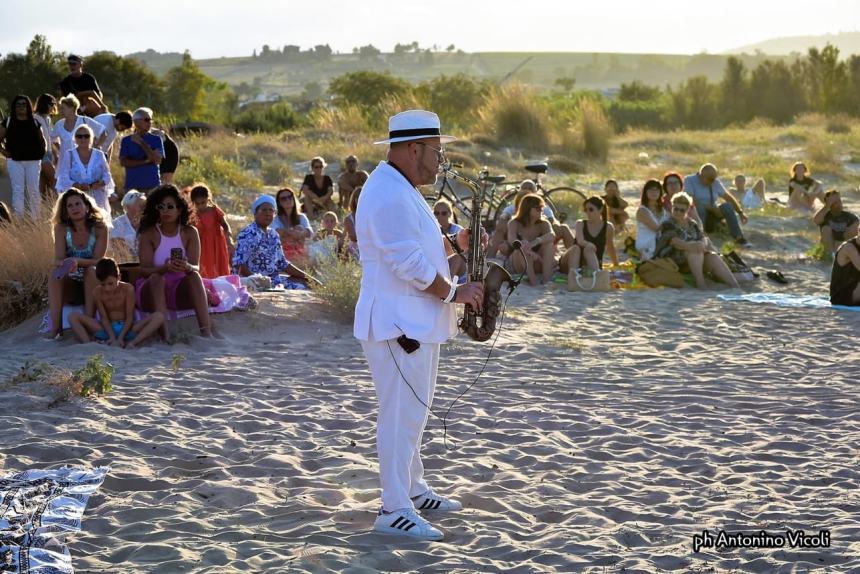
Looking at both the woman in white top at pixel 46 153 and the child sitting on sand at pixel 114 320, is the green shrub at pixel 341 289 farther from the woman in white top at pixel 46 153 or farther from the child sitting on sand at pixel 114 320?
the woman in white top at pixel 46 153

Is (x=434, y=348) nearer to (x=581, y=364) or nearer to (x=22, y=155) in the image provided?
(x=581, y=364)

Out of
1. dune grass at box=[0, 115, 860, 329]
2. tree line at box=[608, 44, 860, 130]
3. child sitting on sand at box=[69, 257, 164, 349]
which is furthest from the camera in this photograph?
tree line at box=[608, 44, 860, 130]

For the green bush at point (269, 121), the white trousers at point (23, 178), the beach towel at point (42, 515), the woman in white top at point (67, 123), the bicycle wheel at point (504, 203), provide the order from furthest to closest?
1. the green bush at point (269, 121)
2. the bicycle wheel at point (504, 203)
3. the white trousers at point (23, 178)
4. the woman in white top at point (67, 123)
5. the beach towel at point (42, 515)

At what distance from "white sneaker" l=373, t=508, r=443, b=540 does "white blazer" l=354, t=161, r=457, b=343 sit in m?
0.79

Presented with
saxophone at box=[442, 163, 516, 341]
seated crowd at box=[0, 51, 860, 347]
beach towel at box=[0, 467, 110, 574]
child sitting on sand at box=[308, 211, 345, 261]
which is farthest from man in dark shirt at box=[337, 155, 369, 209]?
saxophone at box=[442, 163, 516, 341]

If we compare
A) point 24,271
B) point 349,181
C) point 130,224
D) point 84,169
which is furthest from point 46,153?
point 349,181

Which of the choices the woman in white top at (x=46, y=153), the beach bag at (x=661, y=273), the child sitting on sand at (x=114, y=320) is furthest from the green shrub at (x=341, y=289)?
the woman in white top at (x=46, y=153)

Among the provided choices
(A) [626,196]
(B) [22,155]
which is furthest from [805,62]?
(B) [22,155]

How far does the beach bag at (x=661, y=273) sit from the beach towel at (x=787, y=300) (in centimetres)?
71

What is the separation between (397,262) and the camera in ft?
15.7

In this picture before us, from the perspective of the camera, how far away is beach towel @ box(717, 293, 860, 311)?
11.4m

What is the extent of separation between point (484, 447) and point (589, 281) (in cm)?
594

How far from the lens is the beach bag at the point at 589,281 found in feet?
40.4

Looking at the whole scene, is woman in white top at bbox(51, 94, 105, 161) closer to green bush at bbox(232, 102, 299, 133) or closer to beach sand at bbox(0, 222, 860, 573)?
beach sand at bbox(0, 222, 860, 573)
